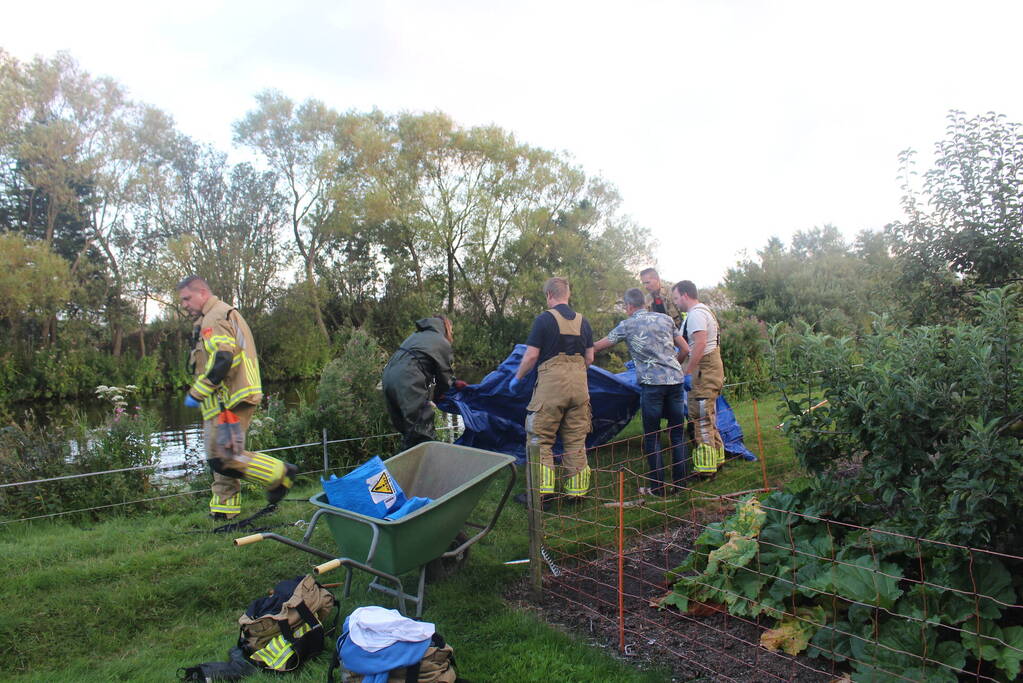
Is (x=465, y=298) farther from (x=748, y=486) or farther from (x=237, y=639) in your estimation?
(x=237, y=639)

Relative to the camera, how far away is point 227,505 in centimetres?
555

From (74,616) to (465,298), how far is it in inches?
1052

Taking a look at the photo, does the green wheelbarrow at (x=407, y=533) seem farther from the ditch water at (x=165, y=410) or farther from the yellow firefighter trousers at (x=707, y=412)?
the ditch water at (x=165, y=410)

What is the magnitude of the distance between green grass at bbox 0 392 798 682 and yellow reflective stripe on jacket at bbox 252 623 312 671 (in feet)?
0.31

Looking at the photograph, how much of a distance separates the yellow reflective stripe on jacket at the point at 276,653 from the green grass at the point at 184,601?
96 millimetres

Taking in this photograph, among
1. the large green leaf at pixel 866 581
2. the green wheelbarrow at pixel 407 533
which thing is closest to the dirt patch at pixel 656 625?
the large green leaf at pixel 866 581

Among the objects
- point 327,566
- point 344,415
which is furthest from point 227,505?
point 327,566

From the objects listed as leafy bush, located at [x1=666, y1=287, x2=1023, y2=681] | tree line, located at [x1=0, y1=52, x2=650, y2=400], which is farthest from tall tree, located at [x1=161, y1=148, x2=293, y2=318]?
leafy bush, located at [x1=666, y1=287, x2=1023, y2=681]

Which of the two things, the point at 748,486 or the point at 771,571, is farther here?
the point at 748,486

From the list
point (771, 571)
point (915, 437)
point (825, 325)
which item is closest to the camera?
point (915, 437)

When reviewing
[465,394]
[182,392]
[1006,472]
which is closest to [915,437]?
[1006,472]

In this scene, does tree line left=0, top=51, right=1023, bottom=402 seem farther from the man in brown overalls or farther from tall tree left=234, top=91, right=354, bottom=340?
the man in brown overalls

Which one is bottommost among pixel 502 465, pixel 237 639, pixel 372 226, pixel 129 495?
pixel 237 639

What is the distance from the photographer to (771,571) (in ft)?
11.8
